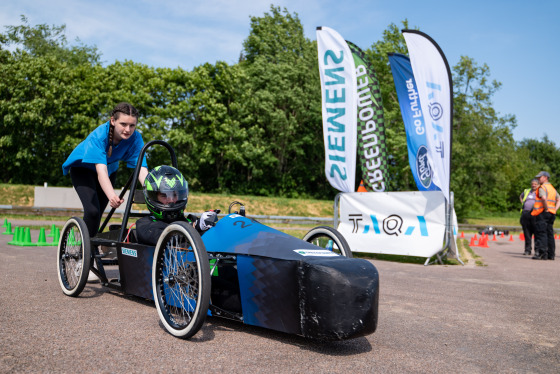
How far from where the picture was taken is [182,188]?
4.77 metres

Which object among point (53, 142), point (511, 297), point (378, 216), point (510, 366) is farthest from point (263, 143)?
point (510, 366)

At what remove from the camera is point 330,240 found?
4.78m

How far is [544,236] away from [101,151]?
11061 millimetres

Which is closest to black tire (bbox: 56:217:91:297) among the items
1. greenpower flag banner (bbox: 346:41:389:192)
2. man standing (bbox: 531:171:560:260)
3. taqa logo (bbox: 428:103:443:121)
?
taqa logo (bbox: 428:103:443:121)

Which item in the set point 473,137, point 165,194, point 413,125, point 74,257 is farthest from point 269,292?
point 473,137

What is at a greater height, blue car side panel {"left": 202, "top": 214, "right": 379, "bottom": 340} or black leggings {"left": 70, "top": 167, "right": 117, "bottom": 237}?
black leggings {"left": 70, "top": 167, "right": 117, "bottom": 237}

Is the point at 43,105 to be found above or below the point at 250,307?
above

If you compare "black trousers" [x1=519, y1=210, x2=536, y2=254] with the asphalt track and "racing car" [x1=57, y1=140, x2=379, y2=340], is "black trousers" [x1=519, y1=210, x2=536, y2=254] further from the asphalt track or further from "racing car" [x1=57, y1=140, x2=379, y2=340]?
"racing car" [x1=57, y1=140, x2=379, y2=340]

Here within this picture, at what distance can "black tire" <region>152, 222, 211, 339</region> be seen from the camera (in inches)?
138

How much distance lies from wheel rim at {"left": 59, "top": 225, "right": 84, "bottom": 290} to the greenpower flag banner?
8.17 meters

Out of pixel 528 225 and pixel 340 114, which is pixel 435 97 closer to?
pixel 340 114

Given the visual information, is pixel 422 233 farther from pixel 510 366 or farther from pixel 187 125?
pixel 187 125

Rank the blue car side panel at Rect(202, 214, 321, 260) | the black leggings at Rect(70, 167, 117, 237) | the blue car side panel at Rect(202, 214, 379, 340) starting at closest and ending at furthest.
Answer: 1. the blue car side panel at Rect(202, 214, 379, 340)
2. the blue car side panel at Rect(202, 214, 321, 260)
3. the black leggings at Rect(70, 167, 117, 237)

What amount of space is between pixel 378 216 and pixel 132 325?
789 centimetres
